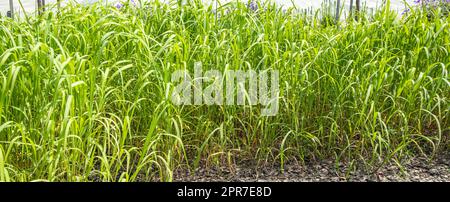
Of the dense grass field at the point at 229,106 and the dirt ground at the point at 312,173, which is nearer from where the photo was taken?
the dense grass field at the point at 229,106

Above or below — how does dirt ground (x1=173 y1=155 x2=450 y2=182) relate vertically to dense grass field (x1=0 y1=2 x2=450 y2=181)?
below

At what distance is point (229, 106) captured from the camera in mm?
2230

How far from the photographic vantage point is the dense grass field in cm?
202

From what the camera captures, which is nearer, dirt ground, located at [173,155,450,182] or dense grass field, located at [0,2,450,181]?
dense grass field, located at [0,2,450,181]

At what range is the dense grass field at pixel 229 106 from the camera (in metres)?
2.02

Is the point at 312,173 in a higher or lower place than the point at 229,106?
lower

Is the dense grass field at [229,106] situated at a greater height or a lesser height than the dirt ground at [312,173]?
greater
